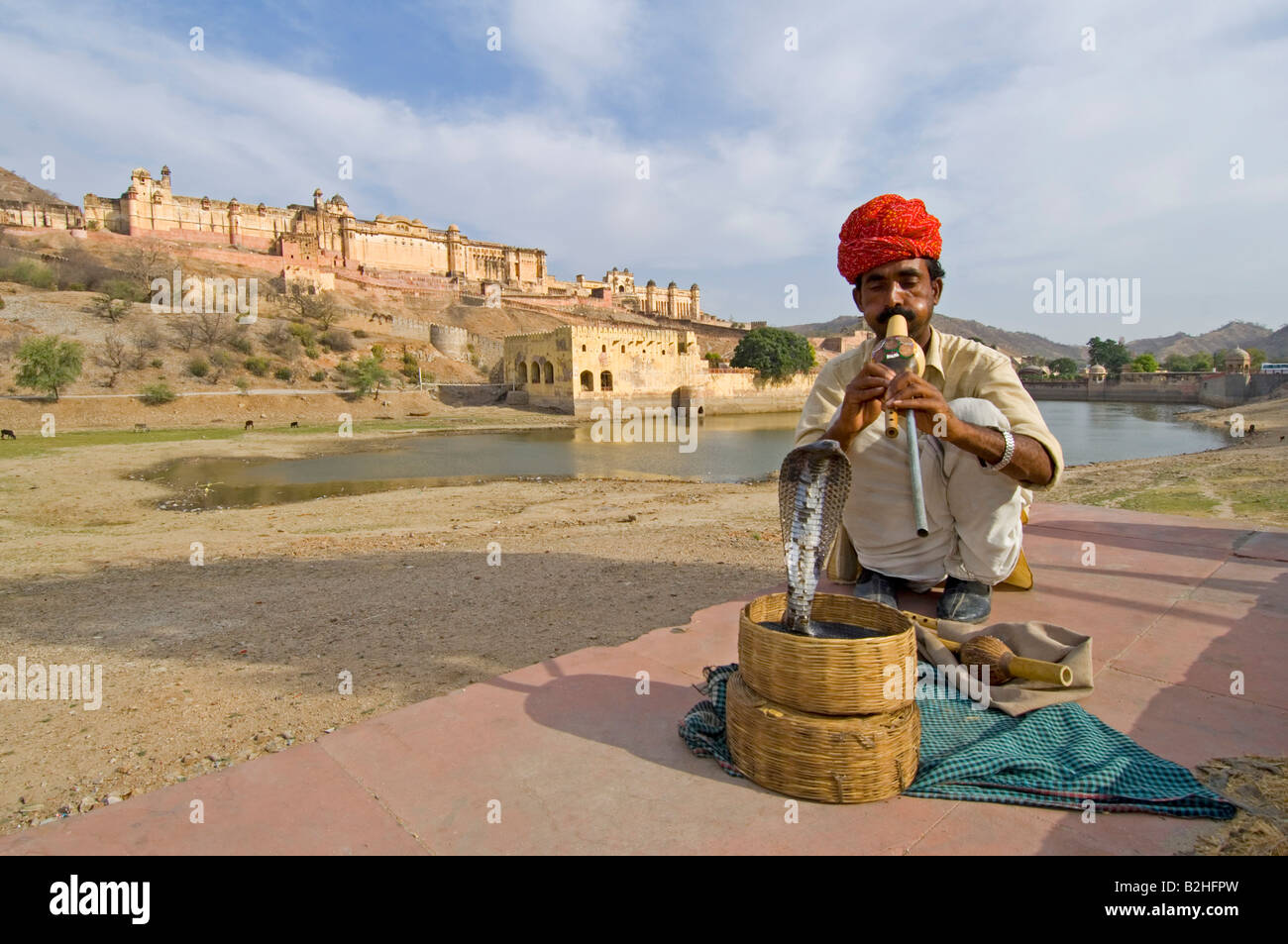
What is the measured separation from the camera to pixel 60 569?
695cm

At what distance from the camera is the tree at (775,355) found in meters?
51.5

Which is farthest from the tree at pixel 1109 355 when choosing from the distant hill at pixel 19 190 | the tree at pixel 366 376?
the distant hill at pixel 19 190

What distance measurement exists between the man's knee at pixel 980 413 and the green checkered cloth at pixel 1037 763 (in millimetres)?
978

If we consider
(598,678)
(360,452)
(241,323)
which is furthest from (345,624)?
(241,323)

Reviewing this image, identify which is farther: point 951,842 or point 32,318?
point 32,318

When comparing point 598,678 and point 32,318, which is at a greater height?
point 32,318

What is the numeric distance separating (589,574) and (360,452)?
16884 millimetres

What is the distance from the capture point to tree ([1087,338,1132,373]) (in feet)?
242

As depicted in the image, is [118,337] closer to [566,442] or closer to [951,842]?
[566,442]

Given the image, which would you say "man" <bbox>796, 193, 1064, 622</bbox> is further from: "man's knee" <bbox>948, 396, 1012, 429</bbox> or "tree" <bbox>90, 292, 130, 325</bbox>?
"tree" <bbox>90, 292, 130, 325</bbox>

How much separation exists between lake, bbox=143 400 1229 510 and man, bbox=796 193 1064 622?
1277 centimetres

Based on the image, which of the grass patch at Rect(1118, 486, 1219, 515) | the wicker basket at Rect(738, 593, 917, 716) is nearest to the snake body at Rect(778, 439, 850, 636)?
the wicker basket at Rect(738, 593, 917, 716)

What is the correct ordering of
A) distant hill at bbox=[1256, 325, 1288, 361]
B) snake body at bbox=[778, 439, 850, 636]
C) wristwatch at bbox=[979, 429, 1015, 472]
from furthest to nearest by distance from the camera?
distant hill at bbox=[1256, 325, 1288, 361], wristwatch at bbox=[979, 429, 1015, 472], snake body at bbox=[778, 439, 850, 636]

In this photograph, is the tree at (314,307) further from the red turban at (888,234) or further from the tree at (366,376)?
the red turban at (888,234)
